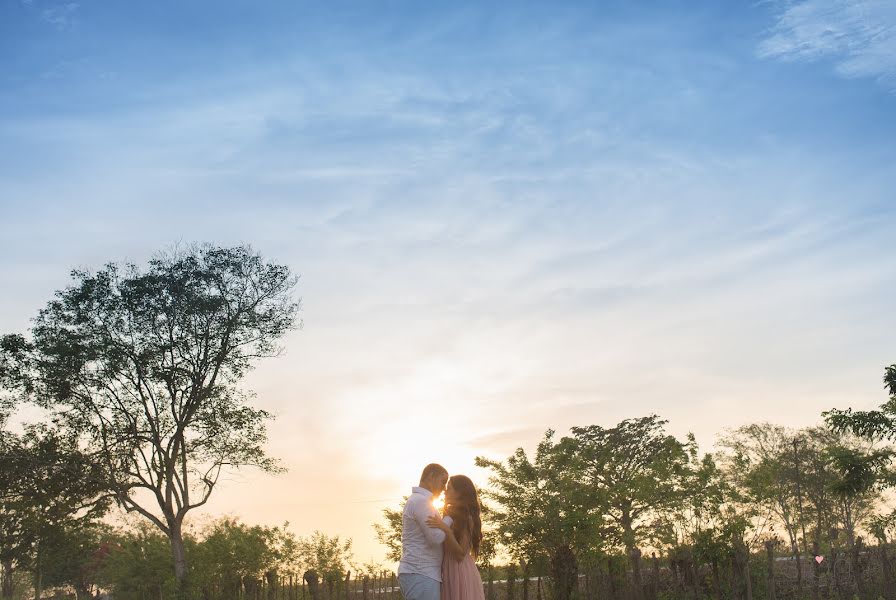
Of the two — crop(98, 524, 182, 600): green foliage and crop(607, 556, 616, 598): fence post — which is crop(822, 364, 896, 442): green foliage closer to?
crop(607, 556, 616, 598): fence post

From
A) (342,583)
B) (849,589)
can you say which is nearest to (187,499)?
(342,583)

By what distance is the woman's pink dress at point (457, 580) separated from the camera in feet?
22.6

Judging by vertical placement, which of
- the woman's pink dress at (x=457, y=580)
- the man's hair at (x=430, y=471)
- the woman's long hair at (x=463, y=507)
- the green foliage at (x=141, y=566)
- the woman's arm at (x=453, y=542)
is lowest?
the green foliage at (x=141, y=566)

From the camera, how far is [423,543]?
6852mm

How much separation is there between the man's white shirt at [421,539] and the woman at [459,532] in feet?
0.24

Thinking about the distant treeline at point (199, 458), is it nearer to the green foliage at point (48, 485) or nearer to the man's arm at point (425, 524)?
the green foliage at point (48, 485)

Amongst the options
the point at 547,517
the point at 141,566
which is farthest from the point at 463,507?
the point at 141,566

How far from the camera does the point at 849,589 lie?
17.7 meters

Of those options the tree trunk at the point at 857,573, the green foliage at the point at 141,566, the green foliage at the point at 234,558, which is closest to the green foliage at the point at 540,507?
the tree trunk at the point at 857,573

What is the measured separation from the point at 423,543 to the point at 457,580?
420 mm

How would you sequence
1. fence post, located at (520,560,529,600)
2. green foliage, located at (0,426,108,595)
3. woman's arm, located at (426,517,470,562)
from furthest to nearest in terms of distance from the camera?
1. green foliage, located at (0,426,108,595)
2. fence post, located at (520,560,529,600)
3. woman's arm, located at (426,517,470,562)

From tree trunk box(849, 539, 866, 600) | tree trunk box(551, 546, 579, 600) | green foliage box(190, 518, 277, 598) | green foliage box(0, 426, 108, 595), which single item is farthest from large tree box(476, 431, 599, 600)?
green foliage box(0, 426, 108, 595)

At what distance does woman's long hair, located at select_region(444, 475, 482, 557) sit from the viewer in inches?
271

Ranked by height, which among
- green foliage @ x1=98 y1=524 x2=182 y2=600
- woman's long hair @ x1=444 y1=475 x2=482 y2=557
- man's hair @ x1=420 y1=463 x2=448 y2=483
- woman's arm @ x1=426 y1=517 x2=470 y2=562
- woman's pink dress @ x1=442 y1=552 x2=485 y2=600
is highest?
man's hair @ x1=420 y1=463 x2=448 y2=483
